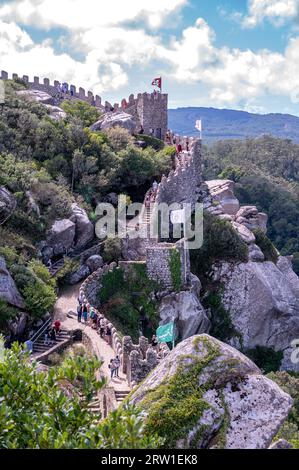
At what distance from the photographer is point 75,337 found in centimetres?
2503

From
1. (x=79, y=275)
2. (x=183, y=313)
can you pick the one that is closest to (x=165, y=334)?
(x=183, y=313)

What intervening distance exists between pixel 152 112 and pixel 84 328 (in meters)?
26.2

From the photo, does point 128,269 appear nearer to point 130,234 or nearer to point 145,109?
point 130,234

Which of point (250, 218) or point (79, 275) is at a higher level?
point (250, 218)

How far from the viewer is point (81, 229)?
32.5m

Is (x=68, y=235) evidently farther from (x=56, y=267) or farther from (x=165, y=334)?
(x=165, y=334)

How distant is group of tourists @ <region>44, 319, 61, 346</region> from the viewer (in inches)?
951

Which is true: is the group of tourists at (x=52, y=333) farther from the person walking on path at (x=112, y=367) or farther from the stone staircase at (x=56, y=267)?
the stone staircase at (x=56, y=267)

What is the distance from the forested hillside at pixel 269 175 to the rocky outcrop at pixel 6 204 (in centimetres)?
4324

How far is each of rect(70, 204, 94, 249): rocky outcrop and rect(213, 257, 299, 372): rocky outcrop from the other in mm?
6637

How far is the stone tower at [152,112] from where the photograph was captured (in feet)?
157

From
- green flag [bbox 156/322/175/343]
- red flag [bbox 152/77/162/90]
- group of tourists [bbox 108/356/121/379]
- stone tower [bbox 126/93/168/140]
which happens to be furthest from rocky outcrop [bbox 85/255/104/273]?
red flag [bbox 152/77/162/90]

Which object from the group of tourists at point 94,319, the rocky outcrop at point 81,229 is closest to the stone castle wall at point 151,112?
the rocky outcrop at point 81,229
